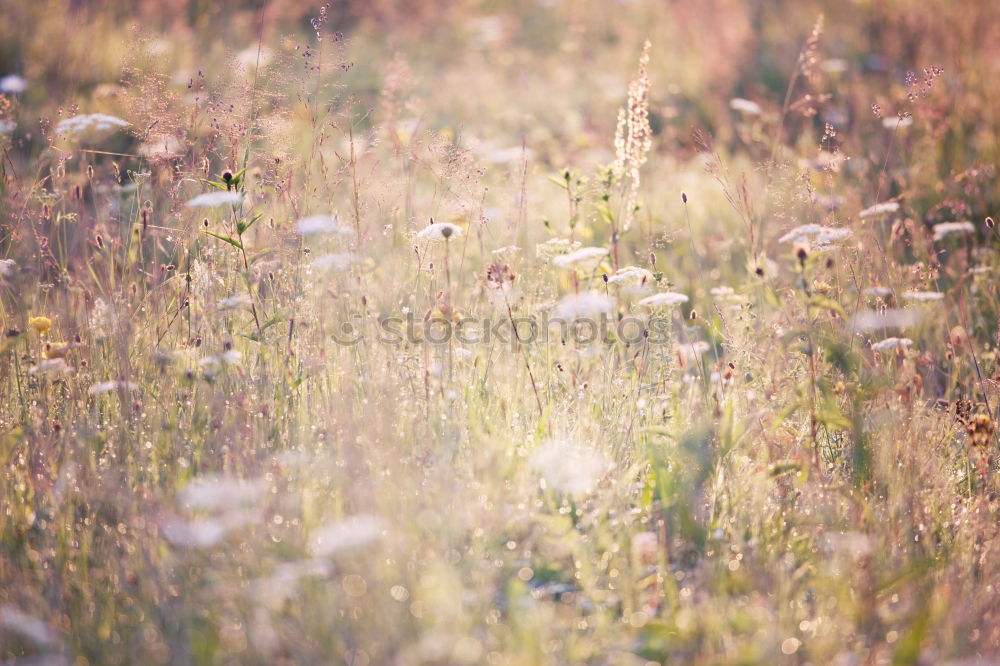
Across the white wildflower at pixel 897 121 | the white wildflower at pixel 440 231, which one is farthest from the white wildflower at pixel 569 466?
the white wildflower at pixel 897 121

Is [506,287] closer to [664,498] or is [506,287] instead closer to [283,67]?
[664,498]

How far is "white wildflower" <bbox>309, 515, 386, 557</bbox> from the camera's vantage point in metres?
1.62

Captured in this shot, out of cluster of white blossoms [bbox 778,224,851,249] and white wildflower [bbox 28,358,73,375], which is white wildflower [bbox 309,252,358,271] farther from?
cluster of white blossoms [bbox 778,224,851,249]

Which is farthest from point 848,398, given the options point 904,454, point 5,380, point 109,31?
point 109,31

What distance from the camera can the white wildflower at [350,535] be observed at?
5.33 ft

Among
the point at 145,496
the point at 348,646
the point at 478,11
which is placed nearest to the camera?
the point at 348,646

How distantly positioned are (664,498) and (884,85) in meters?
5.17

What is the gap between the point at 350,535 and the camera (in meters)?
1.63

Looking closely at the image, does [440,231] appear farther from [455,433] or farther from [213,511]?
[213,511]

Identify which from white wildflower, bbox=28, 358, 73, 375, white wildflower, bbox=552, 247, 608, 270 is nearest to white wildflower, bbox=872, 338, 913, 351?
white wildflower, bbox=552, 247, 608, 270

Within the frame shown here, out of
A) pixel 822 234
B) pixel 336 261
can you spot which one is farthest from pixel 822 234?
pixel 336 261

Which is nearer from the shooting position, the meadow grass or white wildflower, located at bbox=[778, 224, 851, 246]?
the meadow grass

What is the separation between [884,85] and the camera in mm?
6203

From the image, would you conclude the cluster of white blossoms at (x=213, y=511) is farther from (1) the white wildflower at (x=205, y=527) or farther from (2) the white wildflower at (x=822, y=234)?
(2) the white wildflower at (x=822, y=234)
